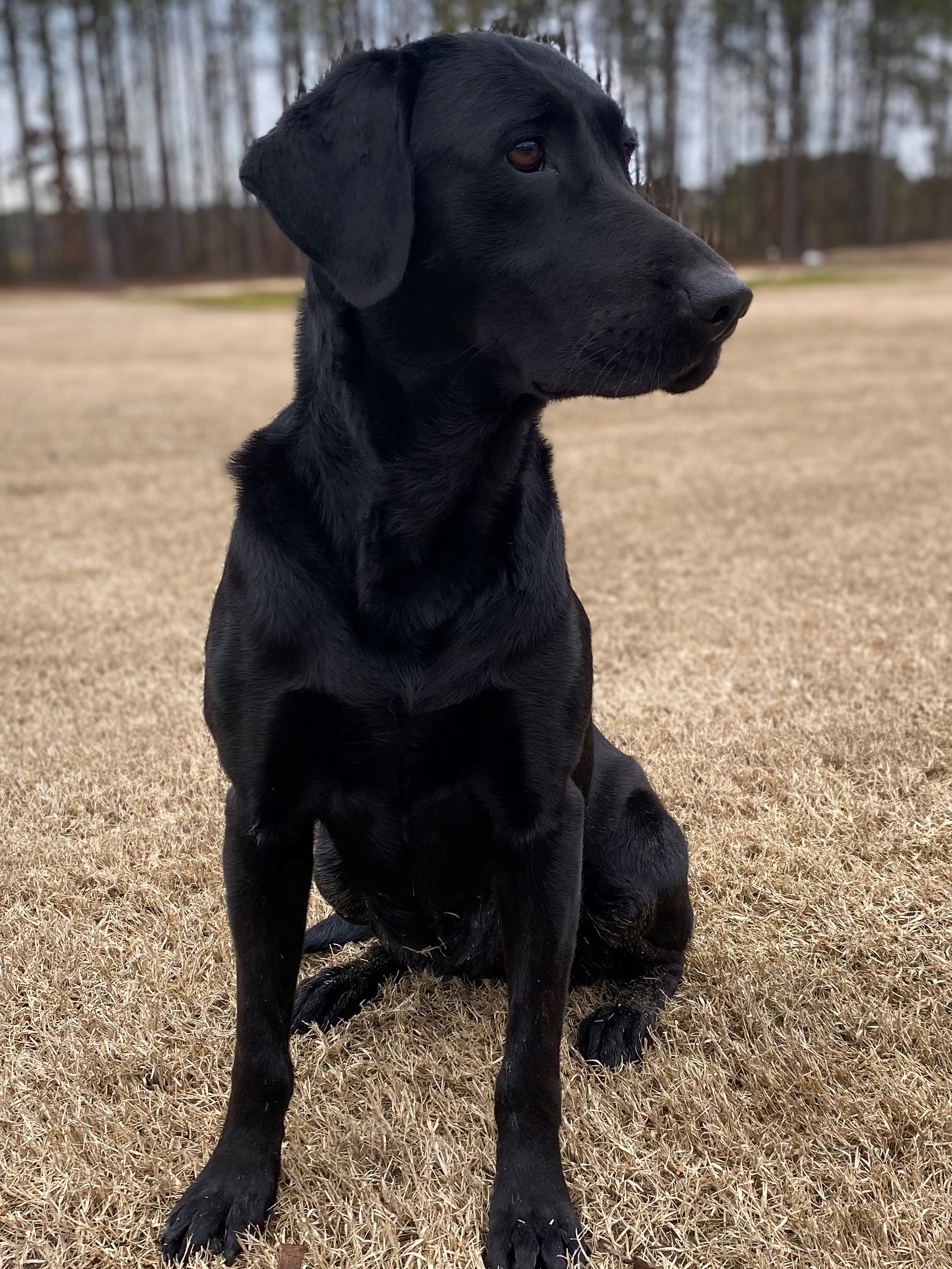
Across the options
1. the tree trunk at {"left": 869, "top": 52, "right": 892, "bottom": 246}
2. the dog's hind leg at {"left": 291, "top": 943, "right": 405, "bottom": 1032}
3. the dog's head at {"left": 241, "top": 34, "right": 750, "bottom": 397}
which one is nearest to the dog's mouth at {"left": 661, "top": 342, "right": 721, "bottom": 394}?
the dog's head at {"left": 241, "top": 34, "right": 750, "bottom": 397}

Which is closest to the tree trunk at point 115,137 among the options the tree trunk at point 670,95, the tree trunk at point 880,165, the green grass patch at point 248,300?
the green grass patch at point 248,300

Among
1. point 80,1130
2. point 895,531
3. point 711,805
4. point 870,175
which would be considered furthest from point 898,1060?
point 870,175

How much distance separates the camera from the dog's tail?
2525mm

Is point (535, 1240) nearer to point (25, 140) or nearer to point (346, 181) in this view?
point (346, 181)

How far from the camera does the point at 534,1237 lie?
1.71 metres

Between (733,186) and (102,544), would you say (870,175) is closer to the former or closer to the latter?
(733,186)

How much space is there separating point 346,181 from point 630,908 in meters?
1.38

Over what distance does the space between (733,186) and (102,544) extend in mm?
41747

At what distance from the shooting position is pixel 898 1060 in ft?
6.70

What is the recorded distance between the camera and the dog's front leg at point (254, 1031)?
5.84 feet

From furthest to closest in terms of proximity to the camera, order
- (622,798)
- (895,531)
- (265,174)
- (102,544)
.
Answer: (102,544) < (895,531) < (622,798) < (265,174)

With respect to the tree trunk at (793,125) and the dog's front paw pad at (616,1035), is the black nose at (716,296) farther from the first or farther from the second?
the tree trunk at (793,125)

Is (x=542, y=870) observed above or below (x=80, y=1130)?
above

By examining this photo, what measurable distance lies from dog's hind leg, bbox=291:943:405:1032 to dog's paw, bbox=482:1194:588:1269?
2.10 feet
